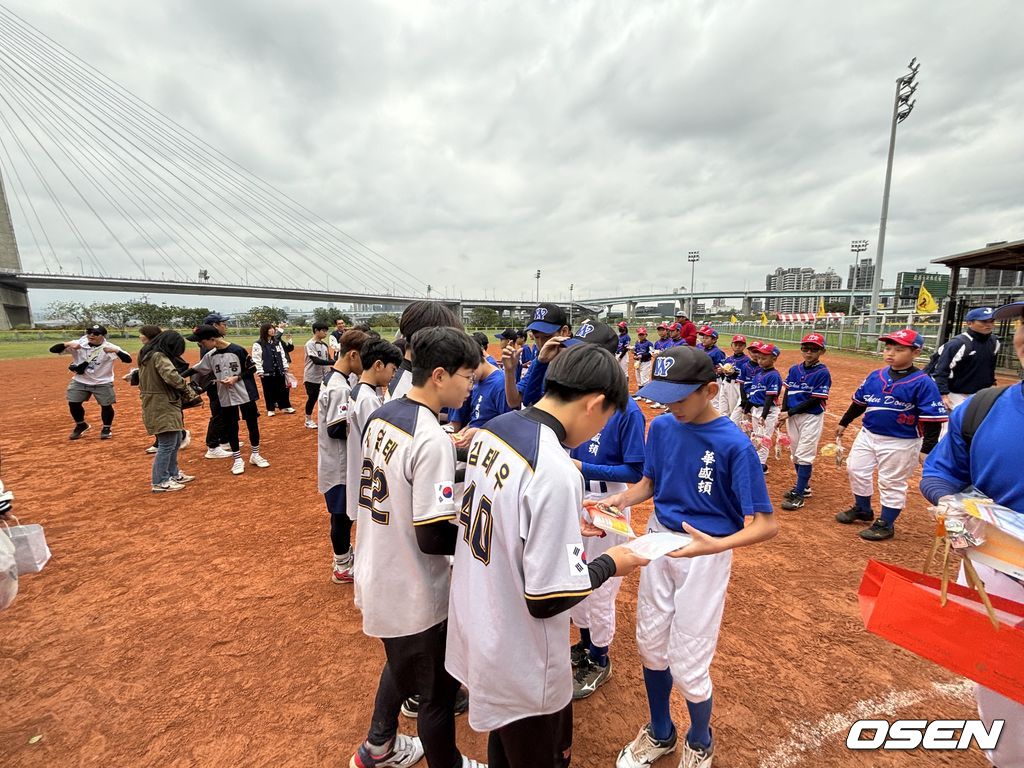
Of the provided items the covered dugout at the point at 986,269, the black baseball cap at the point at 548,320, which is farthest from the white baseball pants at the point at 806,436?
the covered dugout at the point at 986,269

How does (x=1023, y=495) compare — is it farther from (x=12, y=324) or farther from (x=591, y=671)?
(x=12, y=324)

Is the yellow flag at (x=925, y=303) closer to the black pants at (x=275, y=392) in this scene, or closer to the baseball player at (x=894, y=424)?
the baseball player at (x=894, y=424)

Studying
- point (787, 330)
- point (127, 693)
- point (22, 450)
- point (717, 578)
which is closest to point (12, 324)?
point (22, 450)

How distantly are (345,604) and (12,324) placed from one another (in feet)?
192

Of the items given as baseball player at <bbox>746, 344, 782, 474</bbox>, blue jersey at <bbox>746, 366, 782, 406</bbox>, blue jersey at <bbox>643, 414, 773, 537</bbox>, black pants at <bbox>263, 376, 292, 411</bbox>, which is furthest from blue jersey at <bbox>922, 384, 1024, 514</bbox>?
black pants at <bbox>263, 376, 292, 411</bbox>

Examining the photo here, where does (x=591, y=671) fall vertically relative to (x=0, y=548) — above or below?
below

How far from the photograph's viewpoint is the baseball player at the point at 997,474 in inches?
68.9

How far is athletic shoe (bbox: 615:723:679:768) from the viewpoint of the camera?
2342mm

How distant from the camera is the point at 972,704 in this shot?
2.73m

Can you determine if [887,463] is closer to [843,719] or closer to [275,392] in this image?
[843,719]

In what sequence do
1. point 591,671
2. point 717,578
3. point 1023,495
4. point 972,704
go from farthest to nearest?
1. point 591,671
2. point 972,704
3. point 717,578
4. point 1023,495

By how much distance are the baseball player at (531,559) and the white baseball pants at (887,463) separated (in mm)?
4779

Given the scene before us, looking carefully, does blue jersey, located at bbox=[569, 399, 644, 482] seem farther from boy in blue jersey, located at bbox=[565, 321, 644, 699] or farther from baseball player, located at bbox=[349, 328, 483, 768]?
baseball player, located at bbox=[349, 328, 483, 768]

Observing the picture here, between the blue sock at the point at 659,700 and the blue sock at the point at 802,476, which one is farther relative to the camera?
the blue sock at the point at 802,476
